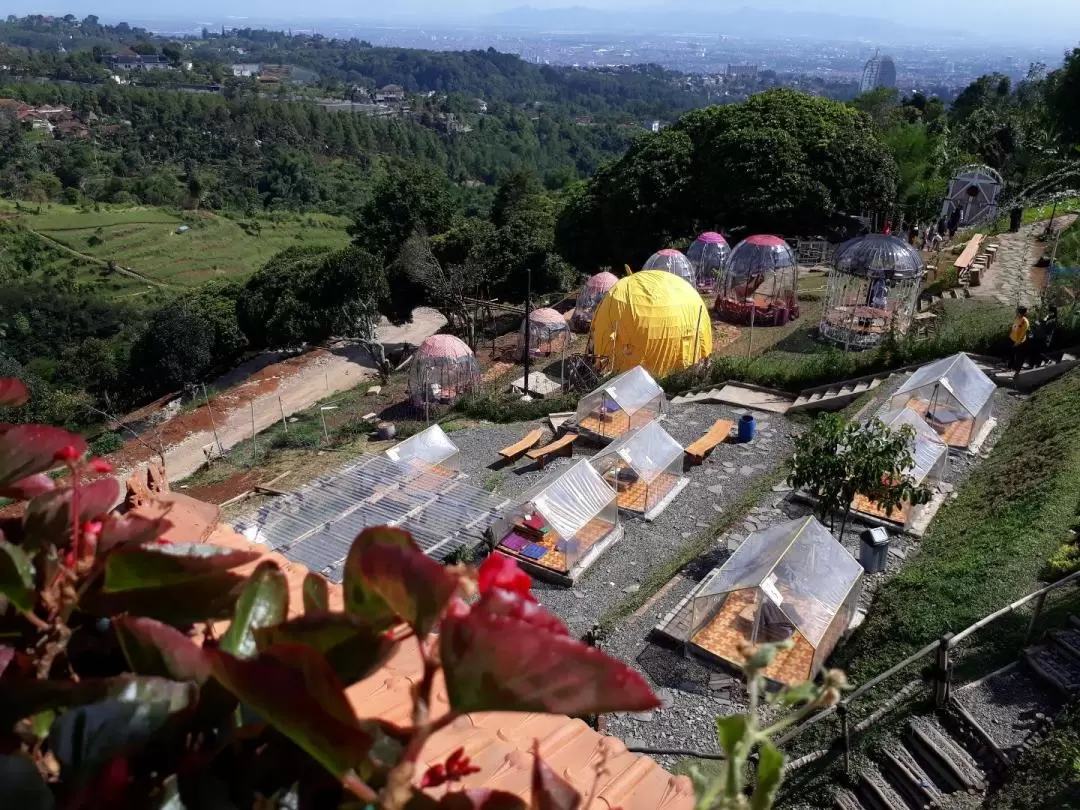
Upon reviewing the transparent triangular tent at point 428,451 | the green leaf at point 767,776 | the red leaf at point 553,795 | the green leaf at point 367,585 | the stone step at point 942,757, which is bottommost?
the transparent triangular tent at point 428,451

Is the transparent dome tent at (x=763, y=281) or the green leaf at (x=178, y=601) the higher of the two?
the green leaf at (x=178, y=601)

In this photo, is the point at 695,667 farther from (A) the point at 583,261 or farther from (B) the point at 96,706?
(A) the point at 583,261

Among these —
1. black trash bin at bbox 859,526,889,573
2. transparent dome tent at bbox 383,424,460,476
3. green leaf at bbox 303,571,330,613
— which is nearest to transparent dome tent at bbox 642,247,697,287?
transparent dome tent at bbox 383,424,460,476

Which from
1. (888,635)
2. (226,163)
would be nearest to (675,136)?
(888,635)

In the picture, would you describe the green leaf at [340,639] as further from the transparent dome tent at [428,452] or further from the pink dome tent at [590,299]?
the pink dome tent at [590,299]

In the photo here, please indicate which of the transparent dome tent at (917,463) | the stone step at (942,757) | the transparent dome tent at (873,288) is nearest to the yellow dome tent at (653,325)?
the transparent dome tent at (873,288)

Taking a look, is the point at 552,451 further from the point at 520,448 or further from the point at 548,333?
the point at 548,333

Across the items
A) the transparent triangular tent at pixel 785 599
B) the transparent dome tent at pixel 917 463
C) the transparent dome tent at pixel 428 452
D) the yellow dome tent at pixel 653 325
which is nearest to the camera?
the transparent triangular tent at pixel 785 599
